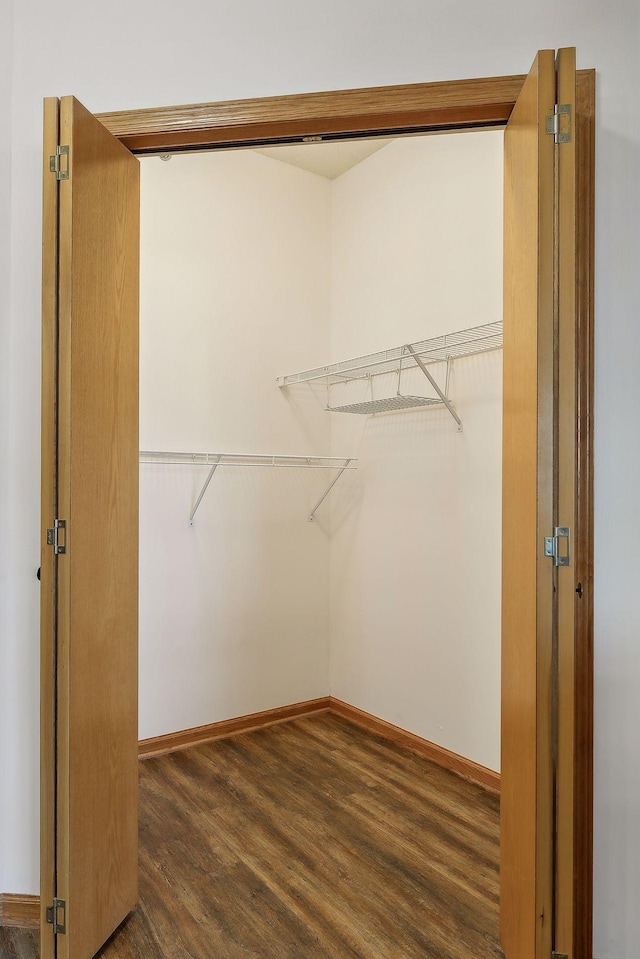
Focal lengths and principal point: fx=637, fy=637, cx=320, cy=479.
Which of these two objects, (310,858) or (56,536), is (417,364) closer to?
(56,536)

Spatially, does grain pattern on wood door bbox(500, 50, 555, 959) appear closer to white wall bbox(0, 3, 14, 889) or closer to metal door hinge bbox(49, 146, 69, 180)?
metal door hinge bbox(49, 146, 69, 180)

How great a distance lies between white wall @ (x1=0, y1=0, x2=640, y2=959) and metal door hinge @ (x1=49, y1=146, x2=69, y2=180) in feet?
1.15

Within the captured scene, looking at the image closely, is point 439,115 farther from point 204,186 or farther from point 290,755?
point 290,755

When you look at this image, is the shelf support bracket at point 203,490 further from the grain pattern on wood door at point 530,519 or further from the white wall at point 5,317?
the grain pattern on wood door at point 530,519

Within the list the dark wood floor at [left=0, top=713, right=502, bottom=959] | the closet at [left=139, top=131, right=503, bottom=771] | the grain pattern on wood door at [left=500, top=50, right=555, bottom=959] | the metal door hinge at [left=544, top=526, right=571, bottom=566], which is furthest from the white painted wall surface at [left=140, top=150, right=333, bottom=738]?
the metal door hinge at [left=544, top=526, right=571, bottom=566]

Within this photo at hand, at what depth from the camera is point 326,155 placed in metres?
3.34

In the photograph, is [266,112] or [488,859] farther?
[488,859]

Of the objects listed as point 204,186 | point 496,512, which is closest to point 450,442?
point 496,512

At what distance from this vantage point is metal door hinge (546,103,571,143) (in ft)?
4.18

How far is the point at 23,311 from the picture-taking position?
1759mm

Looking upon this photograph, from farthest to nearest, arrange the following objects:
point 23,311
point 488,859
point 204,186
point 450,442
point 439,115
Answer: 1. point 204,186
2. point 450,442
3. point 488,859
4. point 23,311
5. point 439,115

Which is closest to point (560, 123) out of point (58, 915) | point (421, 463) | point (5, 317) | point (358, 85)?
point (358, 85)

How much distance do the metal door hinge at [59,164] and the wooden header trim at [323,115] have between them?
0.31 meters

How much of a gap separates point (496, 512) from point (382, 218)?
164 cm
